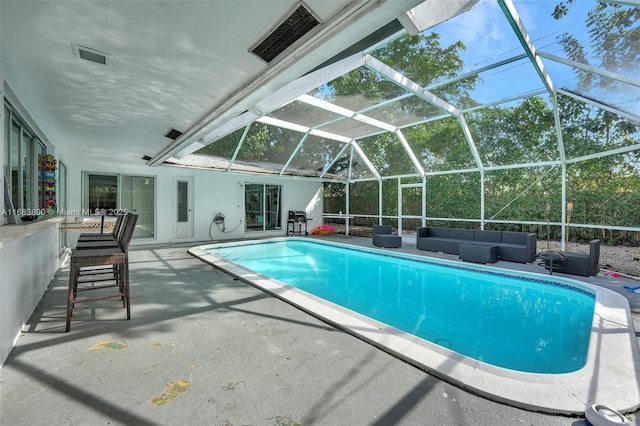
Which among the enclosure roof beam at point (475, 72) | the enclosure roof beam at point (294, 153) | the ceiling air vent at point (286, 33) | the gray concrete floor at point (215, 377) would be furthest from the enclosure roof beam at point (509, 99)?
the ceiling air vent at point (286, 33)

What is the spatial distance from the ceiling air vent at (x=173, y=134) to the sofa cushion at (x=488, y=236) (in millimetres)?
7244

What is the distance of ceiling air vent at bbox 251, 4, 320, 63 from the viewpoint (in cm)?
193

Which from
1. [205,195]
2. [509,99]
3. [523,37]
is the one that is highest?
[523,37]

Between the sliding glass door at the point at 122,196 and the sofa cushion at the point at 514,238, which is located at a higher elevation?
the sliding glass door at the point at 122,196

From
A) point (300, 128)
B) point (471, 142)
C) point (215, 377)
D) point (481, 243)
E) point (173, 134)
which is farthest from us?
point (300, 128)

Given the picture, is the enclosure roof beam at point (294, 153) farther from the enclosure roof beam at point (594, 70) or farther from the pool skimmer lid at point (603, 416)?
the pool skimmer lid at point (603, 416)

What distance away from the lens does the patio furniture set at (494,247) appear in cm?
536

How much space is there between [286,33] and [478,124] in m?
6.92

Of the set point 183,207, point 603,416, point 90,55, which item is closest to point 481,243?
point 603,416

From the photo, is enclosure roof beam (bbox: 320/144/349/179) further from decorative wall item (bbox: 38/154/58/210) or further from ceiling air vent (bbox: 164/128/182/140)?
decorative wall item (bbox: 38/154/58/210)

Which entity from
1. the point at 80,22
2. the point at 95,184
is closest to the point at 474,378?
the point at 80,22

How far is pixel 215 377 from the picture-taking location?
2.00 meters

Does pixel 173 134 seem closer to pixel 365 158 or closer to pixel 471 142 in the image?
pixel 365 158

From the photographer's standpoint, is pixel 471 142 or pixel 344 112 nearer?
pixel 344 112
